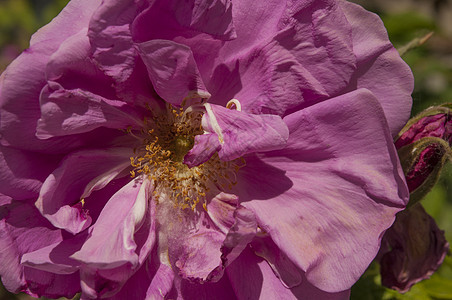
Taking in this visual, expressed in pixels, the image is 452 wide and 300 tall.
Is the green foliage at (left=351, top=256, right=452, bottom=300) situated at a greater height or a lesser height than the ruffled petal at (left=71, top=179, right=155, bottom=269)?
lesser

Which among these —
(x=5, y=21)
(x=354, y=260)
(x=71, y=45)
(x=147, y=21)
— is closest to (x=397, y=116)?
(x=354, y=260)

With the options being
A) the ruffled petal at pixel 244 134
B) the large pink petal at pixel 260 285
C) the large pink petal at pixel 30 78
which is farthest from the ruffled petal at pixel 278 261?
the large pink petal at pixel 30 78

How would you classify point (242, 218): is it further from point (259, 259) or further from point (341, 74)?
point (341, 74)

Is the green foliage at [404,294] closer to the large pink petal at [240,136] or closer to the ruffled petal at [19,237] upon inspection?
the large pink petal at [240,136]

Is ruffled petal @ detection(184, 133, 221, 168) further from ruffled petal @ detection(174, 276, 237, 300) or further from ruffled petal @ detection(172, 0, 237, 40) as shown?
ruffled petal @ detection(174, 276, 237, 300)

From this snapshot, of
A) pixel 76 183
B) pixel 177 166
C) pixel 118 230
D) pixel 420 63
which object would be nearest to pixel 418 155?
pixel 177 166

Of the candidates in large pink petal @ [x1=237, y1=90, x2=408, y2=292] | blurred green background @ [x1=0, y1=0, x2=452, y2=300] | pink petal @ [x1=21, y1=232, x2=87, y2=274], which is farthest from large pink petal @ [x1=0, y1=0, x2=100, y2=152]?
blurred green background @ [x1=0, y1=0, x2=452, y2=300]
